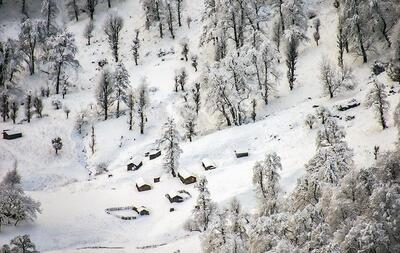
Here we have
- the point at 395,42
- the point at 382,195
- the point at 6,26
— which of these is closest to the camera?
the point at 382,195

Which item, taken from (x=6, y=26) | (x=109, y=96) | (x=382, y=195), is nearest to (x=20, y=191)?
(x=109, y=96)

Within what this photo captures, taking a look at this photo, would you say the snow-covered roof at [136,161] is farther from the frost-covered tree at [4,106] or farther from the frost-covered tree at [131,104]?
the frost-covered tree at [4,106]

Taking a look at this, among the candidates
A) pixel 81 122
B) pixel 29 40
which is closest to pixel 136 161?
pixel 81 122

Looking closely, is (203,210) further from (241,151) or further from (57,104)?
(57,104)

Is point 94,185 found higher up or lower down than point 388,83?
lower down

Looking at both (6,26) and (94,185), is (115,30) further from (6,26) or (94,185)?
(94,185)

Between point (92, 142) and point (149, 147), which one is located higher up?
point (92, 142)

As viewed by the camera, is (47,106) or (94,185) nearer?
(94,185)

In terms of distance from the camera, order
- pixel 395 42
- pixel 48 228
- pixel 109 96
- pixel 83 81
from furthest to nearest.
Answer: pixel 83 81
pixel 109 96
pixel 395 42
pixel 48 228
